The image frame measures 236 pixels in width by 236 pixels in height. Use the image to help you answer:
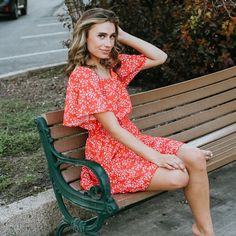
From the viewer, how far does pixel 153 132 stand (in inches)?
152

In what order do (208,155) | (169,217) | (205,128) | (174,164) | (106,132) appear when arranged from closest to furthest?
1. (174,164)
2. (106,132)
3. (208,155)
4. (169,217)
5. (205,128)

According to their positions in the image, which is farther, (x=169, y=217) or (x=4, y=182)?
(x=4, y=182)

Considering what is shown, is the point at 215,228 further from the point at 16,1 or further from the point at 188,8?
the point at 16,1

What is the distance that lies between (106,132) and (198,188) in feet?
2.06

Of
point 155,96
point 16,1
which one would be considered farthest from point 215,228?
point 16,1

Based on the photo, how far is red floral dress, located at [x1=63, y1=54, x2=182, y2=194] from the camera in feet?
10.1

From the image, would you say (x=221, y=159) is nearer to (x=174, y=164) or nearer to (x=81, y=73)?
(x=174, y=164)

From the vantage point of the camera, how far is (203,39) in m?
5.79

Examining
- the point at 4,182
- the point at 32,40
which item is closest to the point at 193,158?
the point at 4,182

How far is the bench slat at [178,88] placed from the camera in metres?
3.80

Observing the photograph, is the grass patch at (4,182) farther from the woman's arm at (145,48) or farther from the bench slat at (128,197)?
the woman's arm at (145,48)

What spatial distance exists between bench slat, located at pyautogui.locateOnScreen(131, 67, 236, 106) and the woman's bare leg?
770 mm

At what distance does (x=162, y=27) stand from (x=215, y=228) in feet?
10.7

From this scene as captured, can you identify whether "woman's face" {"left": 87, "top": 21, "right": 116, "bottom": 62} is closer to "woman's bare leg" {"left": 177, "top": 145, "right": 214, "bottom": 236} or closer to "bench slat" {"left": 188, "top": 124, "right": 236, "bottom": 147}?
"woman's bare leg" {"left": 177, "top": 145, "right": 214, "bottom": 236}
